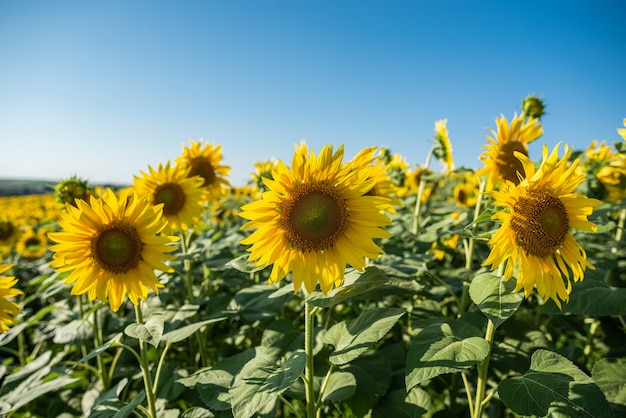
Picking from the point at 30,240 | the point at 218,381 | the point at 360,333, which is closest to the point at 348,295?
the point at 360,333

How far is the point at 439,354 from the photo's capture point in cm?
156

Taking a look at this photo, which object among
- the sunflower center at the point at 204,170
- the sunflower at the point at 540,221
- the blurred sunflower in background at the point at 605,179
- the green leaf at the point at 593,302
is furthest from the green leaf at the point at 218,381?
the blurred sunflower in background at the point at 605,179

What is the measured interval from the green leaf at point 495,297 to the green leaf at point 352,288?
38cm

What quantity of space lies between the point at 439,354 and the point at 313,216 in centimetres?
78

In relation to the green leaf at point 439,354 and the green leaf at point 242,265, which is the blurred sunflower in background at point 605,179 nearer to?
the green leaf at point 439,354

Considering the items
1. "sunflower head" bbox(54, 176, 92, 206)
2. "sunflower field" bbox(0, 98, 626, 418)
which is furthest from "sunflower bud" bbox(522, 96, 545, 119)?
"sunflower head" bbox(54, 176, 92, 206)

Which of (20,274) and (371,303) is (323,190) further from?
(20,274)

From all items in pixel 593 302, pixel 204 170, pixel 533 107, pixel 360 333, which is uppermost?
pixel 533 107

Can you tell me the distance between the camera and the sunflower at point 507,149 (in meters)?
2.60

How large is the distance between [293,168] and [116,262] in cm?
125

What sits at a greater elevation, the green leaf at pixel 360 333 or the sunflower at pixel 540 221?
the sunflower at pixel 540 221

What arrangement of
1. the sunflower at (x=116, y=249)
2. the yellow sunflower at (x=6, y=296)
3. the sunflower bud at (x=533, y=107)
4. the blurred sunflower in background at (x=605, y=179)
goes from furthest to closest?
the blurred sunflower in background at (x=605, y=179)
the sunflower bud at (x=533, y=107)
the yellow sunflower at (x=6, y=296)
the sunflower at (x=116, y=249)

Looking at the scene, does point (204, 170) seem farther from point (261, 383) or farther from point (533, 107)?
point (533, 107)

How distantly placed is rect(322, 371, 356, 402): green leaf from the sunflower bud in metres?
2.35
